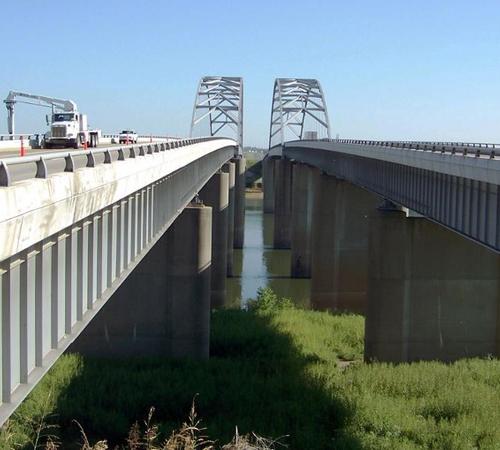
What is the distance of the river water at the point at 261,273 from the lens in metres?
51.8

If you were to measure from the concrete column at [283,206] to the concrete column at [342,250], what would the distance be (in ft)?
85.2

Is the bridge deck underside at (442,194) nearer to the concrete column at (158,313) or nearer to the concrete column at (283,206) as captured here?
the concrete column at (158,313)

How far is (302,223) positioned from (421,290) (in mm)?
34791

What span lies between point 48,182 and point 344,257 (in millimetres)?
39512

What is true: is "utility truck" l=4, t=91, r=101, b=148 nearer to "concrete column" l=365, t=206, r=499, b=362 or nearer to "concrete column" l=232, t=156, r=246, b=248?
"concrete column" l=365, t=206, r=499, b=362

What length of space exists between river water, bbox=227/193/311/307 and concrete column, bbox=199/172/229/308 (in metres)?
1.14

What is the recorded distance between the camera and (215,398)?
23.1 meters

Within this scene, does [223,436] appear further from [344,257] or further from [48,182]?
[344,257]

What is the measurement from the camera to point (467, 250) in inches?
1192

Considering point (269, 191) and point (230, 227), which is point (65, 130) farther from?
point (269, 191)

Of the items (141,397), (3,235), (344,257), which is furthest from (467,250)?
(3,235)

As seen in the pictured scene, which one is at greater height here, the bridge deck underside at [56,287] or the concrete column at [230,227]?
the bridge deck underside at [56,287]

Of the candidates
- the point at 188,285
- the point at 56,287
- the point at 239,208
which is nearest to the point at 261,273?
the point at 239,208

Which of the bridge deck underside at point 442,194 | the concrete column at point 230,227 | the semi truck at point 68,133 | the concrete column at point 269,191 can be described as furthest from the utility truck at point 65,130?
the concrete column at point 269,191
